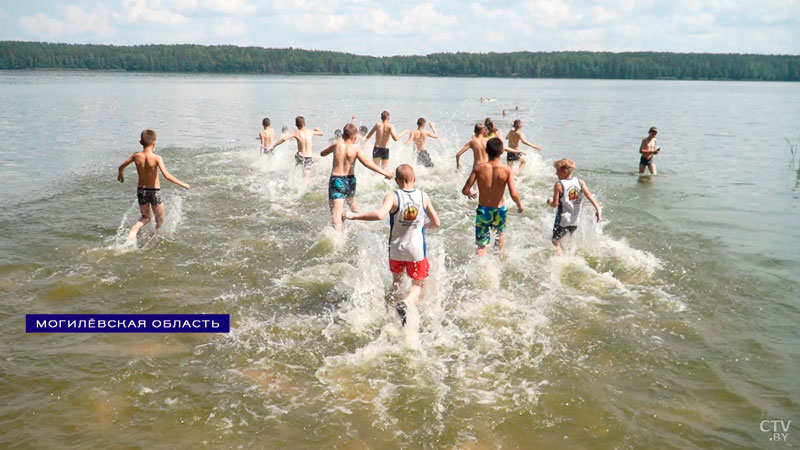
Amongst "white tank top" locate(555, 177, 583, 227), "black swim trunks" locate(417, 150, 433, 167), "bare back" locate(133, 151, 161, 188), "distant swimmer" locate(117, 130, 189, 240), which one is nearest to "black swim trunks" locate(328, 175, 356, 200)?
"distant swimmer" locate(117, 130, 189, 240)

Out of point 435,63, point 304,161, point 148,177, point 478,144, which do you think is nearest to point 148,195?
point 148,177

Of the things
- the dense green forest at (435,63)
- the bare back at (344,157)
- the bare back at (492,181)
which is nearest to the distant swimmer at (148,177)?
the bare back at (344,157)

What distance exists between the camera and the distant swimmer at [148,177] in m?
9.05

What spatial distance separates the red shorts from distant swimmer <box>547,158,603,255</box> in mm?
2632

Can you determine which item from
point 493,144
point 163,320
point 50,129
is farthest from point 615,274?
point 50,129

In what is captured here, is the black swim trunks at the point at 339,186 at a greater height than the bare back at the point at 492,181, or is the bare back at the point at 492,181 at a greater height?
the bare back at the point at 492,181

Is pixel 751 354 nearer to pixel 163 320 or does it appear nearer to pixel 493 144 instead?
pixel 493 144

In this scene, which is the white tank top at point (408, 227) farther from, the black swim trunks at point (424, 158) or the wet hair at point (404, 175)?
the black swim trunks at point (424, 158)

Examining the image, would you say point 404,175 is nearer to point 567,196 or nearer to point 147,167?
point 567,196

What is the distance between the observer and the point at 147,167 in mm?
9086

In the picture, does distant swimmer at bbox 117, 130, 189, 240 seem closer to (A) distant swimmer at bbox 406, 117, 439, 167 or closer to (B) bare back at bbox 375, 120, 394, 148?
(B) bare back at bbox 375, 120, 394, 148

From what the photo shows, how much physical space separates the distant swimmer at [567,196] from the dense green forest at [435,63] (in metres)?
151

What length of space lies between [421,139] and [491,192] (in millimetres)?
8992

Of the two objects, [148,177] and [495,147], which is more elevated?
[495,147]
